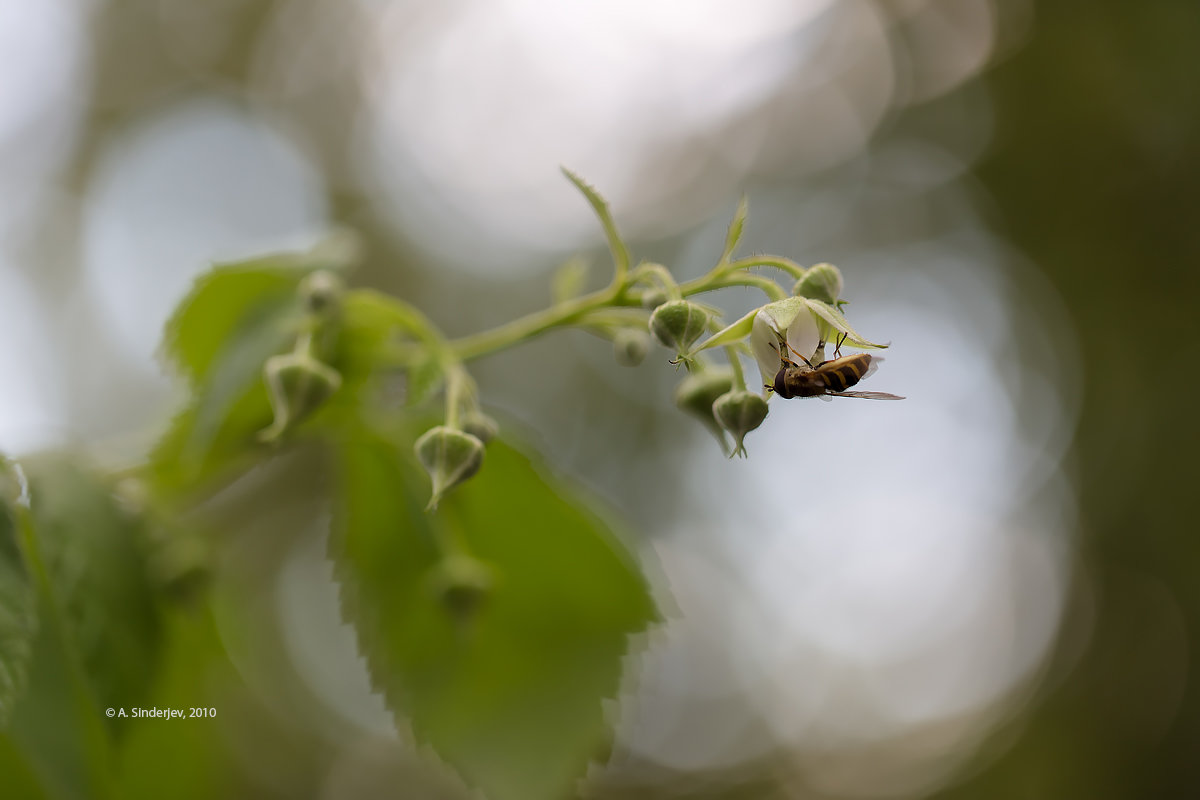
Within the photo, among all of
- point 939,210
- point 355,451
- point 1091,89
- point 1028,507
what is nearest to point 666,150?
point 939,210

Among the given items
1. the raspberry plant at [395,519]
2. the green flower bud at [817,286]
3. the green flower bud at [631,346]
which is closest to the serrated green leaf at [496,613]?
the raspberry plant at [395,519]

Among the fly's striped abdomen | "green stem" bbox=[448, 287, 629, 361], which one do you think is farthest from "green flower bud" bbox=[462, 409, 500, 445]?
the fly's striped abdomen

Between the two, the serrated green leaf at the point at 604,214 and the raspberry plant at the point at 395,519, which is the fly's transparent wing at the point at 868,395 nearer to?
the raspberry plant at the point at 395,519

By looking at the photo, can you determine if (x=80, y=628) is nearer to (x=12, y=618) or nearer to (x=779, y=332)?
(x=12, y=618)

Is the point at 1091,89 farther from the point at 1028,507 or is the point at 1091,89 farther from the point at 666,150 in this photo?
the point at 666,150

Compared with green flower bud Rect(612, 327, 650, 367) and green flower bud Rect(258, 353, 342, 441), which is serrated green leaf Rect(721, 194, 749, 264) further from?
green flower bud Rect(258, 353, 342, 441)

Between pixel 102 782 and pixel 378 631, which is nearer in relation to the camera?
pixel 102 782
